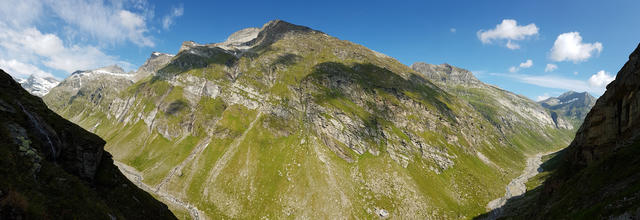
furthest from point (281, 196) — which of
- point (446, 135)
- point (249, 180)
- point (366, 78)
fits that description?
point (366, 78)

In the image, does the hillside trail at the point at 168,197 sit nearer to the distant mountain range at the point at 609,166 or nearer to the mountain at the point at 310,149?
the mountain at the point at 310,149

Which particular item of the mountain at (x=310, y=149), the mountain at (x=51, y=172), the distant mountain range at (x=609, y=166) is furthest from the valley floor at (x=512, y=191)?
the mountain at (x=51, y=172)

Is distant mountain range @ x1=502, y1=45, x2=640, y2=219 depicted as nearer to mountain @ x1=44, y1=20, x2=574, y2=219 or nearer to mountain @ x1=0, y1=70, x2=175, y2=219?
mountain @ x1=0, y1=70, x2=175, y2=219

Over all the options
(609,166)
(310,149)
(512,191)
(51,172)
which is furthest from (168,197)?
(512,191)

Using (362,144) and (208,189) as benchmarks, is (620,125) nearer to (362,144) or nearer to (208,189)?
(362,144)

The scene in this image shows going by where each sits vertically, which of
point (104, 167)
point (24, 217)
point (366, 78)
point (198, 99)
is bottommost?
point (24, 217)

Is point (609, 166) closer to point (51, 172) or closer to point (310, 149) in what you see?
point (51, 172)

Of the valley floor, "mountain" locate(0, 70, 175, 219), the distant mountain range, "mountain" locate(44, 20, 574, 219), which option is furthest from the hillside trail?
the valley floor
